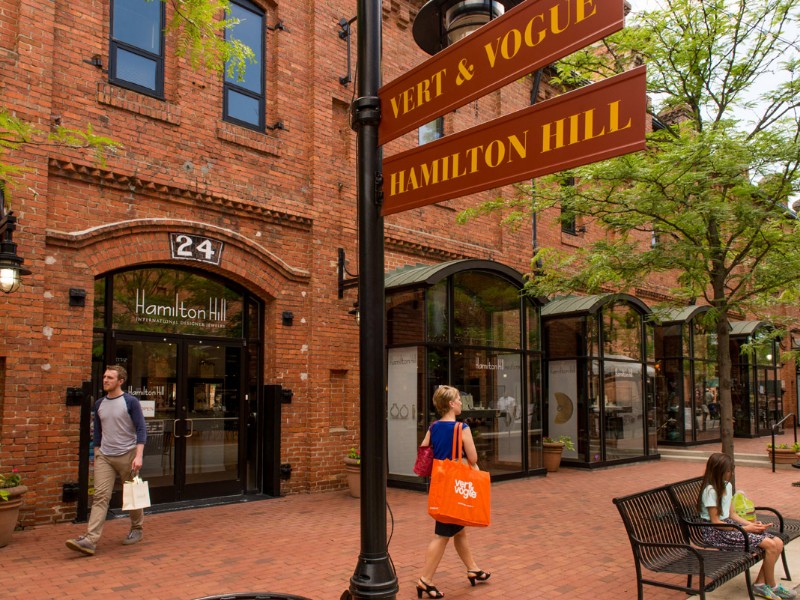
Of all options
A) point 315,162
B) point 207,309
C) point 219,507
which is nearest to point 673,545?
point 219,507

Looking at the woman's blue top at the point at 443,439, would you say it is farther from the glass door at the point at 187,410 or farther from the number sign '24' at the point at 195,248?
the number sign '24' at the point at 195,248

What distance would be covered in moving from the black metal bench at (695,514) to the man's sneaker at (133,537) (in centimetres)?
546

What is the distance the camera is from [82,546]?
252 inches

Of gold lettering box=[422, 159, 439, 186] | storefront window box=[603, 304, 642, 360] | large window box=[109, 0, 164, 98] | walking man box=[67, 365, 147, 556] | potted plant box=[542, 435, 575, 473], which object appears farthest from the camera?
storefront window box=[603, 304, 642, 360]

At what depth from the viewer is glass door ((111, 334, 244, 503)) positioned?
9.09 m

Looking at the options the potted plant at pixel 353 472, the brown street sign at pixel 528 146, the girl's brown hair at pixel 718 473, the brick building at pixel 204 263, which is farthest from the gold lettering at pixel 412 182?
the potted plant at pixel 353 472

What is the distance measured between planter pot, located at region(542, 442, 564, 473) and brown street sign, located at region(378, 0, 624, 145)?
11.3m

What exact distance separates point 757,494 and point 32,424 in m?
11.0

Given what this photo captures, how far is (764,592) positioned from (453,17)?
5112 mm

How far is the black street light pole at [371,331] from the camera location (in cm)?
347

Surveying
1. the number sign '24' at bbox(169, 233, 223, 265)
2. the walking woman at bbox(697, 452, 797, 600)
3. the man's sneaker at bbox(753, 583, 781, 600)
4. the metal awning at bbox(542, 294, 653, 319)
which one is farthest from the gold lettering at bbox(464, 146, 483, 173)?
the metal awning at bbox(542, 294, 653, 319)

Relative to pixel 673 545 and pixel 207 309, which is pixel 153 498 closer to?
pixel 207 309

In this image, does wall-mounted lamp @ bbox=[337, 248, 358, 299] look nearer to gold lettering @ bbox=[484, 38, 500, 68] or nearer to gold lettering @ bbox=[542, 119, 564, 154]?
gold lettering @ bbox=[484, 38, 500, 68]

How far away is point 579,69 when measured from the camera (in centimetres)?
906
